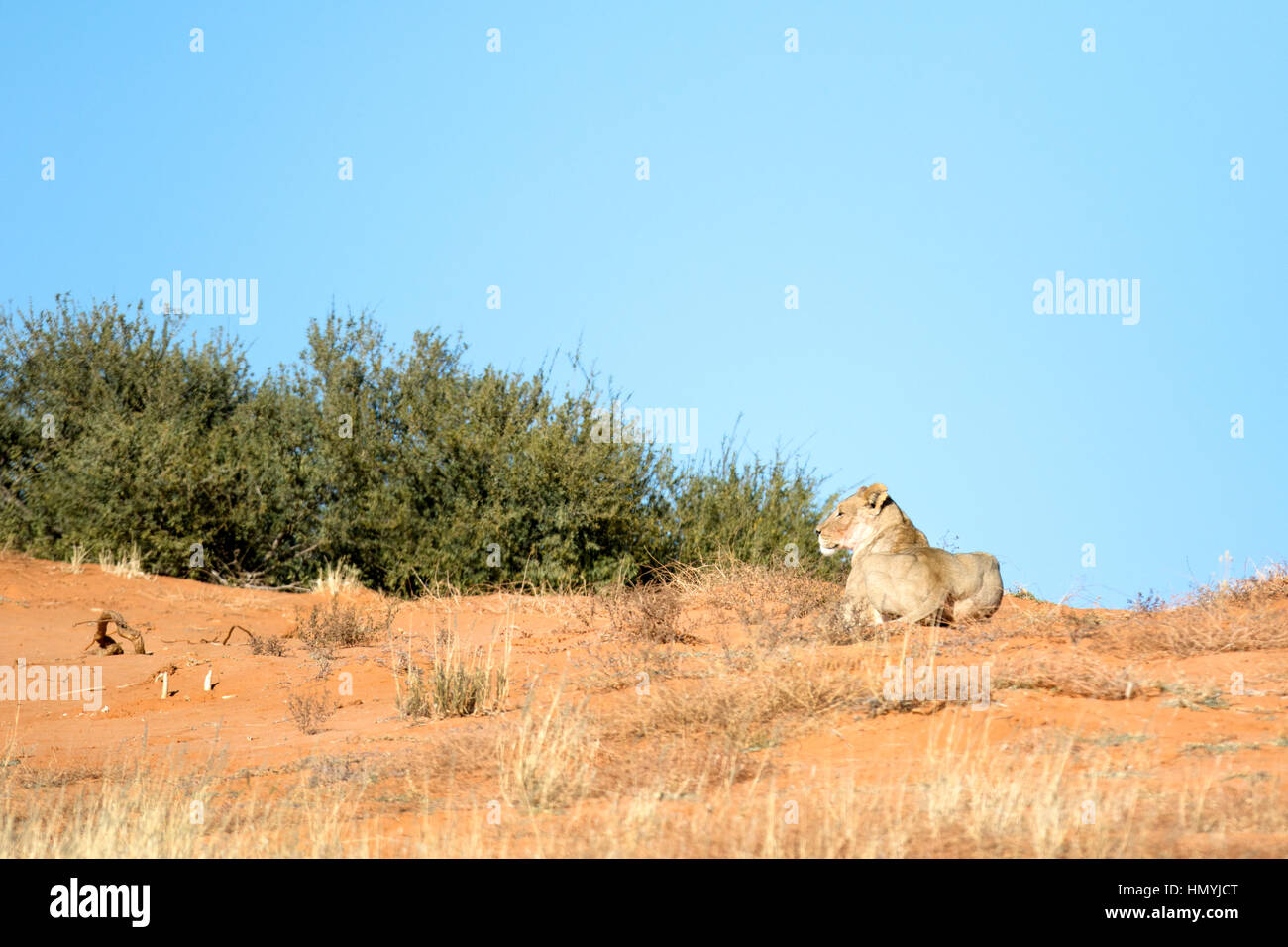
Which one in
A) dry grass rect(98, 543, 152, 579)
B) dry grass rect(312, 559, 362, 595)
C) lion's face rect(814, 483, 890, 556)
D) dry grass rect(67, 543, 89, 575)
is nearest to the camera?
lion's face rect(814, 483, 890, 556)

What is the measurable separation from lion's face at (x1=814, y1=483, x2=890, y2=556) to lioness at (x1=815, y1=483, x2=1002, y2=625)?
0.20 ft

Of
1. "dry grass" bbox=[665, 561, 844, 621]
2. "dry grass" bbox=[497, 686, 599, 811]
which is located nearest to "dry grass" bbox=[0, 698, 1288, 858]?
"dry grass" bbox=[497, 686, 599, 811]

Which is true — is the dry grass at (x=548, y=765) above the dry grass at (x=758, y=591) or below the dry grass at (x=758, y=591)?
below

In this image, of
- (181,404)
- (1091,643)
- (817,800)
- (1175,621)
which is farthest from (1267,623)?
(181,404)

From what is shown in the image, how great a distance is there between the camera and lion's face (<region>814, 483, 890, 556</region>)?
470 inches

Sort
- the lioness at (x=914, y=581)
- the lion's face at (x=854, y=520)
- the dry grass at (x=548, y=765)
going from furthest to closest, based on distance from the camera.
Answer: the lion's face at (x=854, y=520), the lioness at (x=914, y=581), the dry grass at (x=548, y=765)

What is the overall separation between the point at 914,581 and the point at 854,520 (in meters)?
1.39

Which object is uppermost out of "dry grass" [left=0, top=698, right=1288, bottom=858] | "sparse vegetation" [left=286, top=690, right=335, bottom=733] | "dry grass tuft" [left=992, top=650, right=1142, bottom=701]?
"dry grass tuft" [left=992, top=650, right=1142, bottom=701]

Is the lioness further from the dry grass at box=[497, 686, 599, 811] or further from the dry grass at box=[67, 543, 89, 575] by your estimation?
the dry grass at box=[67, 543, 89, 575]

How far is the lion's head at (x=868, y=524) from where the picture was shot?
1177 cm

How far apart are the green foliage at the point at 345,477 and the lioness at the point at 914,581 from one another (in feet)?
31.5

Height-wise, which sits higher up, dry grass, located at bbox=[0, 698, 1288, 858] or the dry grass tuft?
the dry grass tuft

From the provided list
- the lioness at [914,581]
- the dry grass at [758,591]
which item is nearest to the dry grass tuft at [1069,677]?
the lioness at [914,581]

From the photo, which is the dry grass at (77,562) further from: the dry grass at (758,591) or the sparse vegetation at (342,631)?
the dry grass at (758,591)
